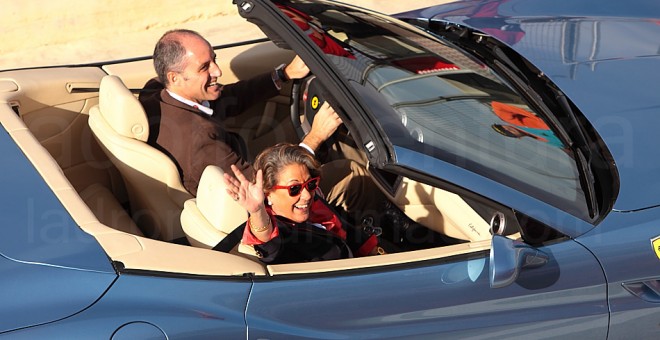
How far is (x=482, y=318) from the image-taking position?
3.16m

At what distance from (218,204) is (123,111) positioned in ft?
2.38

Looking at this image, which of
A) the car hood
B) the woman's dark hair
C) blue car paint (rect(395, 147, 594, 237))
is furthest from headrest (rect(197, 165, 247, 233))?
the car hood

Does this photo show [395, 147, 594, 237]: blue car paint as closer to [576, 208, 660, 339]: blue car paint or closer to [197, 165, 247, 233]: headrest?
[576, 208, 660, 339]: blue car paint

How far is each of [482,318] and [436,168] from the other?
0.50 m

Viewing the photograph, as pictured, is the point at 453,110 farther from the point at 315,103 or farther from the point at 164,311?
the point at 164,311

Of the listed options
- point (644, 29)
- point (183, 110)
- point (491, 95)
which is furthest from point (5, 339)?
point (644, 29)

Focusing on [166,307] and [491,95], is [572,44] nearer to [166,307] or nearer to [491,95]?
[491,95]

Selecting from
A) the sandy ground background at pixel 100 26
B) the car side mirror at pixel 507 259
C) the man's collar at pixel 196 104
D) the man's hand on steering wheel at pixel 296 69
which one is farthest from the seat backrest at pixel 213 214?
the sandy ground background at pixel 100 26

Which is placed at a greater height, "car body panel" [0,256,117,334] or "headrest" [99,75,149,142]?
"headrest" [99,75,149,142]

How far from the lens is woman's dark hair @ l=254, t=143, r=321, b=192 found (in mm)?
3412

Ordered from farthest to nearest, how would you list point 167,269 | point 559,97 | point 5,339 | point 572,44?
point 572,44
point 559,97
point 167,269
point 5,339

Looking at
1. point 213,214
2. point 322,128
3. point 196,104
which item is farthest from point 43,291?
point 196,104

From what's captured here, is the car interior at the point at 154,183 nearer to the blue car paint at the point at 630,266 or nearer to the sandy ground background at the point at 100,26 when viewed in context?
the blue car paint at the point at 630,266

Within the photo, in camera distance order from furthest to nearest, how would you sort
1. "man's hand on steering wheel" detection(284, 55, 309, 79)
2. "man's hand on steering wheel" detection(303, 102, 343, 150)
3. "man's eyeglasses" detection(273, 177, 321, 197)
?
"man's hand on steering wheel" detection(284, 55, 309, 79)
"man's hand on steering wheel" detection(303, 102, 343, 150)
"man's eyeglasses" detection(273, 177, 321, 197)
